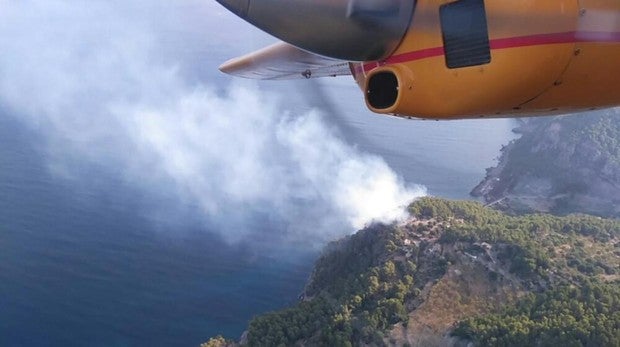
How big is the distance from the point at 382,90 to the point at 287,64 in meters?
3.57

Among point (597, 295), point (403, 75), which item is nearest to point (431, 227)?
point (597, 295)

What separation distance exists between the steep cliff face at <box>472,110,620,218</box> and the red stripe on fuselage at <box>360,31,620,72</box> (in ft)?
246

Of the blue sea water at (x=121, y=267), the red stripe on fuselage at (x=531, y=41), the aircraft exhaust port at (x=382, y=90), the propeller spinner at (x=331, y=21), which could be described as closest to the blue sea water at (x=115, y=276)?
the blue sea water at (x=121, y=267)

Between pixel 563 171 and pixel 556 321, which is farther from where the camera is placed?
pixel 563 171

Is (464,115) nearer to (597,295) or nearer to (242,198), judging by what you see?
(597,295)

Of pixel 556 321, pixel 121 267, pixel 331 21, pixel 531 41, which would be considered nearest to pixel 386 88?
pixel 331 21

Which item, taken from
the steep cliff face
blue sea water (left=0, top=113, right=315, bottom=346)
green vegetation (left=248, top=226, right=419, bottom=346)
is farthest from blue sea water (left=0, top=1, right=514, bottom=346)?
green vegetation (left=248, top=226, right=419, bottom=346)

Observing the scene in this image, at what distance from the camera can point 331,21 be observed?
508cm

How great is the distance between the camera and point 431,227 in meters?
52.8

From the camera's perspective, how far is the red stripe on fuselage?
5.34 meters

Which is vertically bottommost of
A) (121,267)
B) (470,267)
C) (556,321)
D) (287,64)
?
(287,64)

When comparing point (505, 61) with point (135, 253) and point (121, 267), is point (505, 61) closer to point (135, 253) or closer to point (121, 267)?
point (121, 267)

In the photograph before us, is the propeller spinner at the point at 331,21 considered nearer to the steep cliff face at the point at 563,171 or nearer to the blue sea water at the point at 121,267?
the blue sea water at the point at 121,267

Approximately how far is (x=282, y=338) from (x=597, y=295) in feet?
68.9
